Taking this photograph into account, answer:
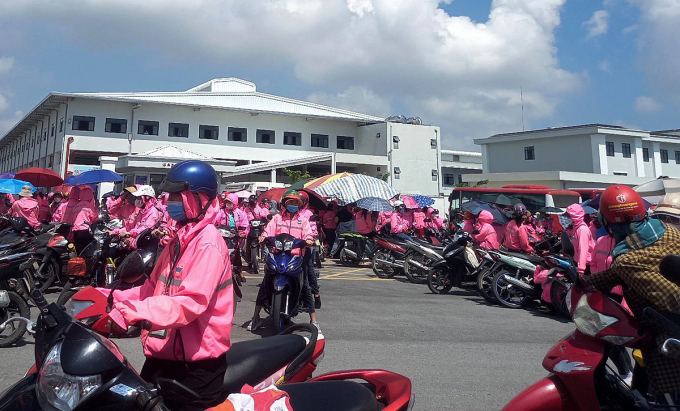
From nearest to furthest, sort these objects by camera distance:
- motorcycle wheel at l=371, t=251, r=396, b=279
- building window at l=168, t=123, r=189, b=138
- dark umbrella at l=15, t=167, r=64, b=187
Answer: motorcycle wheel at l=371, t=251, r=396, b=279
dark umbrella at l=15, t=167, r=64, b=187
building window at l=168, t=123, r=189, b=138

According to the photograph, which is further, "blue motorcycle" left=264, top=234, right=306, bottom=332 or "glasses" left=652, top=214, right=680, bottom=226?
"blue motorcycle" left=264, top=234, right=306, bottom=332

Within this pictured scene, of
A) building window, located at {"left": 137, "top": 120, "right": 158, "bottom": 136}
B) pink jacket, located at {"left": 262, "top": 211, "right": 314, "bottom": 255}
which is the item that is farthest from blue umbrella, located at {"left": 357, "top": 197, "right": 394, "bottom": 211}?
building window, located at {"left": 137, "top": 120, "right": 158, "bottom": 136}

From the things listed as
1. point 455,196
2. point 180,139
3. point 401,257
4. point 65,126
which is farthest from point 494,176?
point 65,126

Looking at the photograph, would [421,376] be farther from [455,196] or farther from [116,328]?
[455,196]

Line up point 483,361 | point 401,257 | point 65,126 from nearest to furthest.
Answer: point 483,361 < point 401,257 < point 65,126

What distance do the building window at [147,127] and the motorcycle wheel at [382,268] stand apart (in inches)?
1189

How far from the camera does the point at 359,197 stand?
53.1ft

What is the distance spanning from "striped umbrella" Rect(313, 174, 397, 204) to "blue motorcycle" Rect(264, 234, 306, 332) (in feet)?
30.5

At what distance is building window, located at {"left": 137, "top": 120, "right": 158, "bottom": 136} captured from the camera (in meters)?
38.2

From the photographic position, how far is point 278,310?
646cm

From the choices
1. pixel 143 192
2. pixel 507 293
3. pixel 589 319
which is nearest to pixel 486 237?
pixel 507 293

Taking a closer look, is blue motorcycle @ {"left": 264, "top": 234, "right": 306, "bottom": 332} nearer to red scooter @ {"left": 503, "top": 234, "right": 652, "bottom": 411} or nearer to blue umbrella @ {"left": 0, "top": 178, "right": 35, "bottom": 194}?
red scooter @ {"left": 503, "top": 234, "right": 652, "bottom": 411}

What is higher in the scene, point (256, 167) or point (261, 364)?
point (256, 167)

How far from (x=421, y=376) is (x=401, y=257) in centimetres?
784
